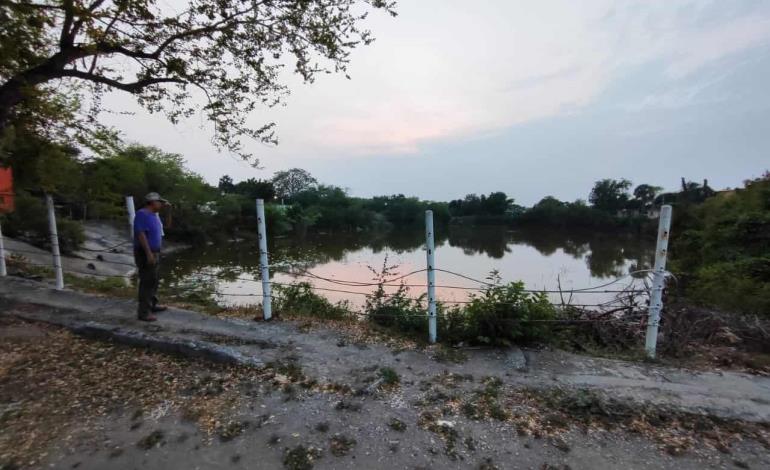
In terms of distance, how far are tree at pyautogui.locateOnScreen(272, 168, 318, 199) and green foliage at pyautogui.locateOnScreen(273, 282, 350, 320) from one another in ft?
224

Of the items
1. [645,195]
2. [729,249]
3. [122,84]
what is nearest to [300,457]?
[122,84]

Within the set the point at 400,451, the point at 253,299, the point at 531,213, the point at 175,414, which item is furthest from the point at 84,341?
the point at 531,213

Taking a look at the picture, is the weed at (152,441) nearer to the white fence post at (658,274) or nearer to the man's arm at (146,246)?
the man's arm at (146,246)

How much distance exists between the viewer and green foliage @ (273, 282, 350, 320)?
551cm

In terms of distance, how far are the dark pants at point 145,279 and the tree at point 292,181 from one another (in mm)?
70103

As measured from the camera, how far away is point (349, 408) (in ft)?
9.61

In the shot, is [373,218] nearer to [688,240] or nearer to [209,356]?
[688,240]

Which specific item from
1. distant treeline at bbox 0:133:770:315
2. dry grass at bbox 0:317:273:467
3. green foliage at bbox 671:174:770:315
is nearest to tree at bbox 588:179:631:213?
distant treeline at bbox 0:133:770:315

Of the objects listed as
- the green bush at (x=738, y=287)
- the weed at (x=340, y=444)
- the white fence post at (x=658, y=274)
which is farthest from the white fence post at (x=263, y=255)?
the green bush at (x=738, y=287)

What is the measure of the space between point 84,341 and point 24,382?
995 millimetres

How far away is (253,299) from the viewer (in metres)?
10.3

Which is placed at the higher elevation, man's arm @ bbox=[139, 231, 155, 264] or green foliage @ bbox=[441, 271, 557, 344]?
man's arm @ bbox=[139, 231, 155, 264]

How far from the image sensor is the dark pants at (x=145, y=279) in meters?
4.68

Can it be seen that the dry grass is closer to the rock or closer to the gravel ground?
the gravel ground
